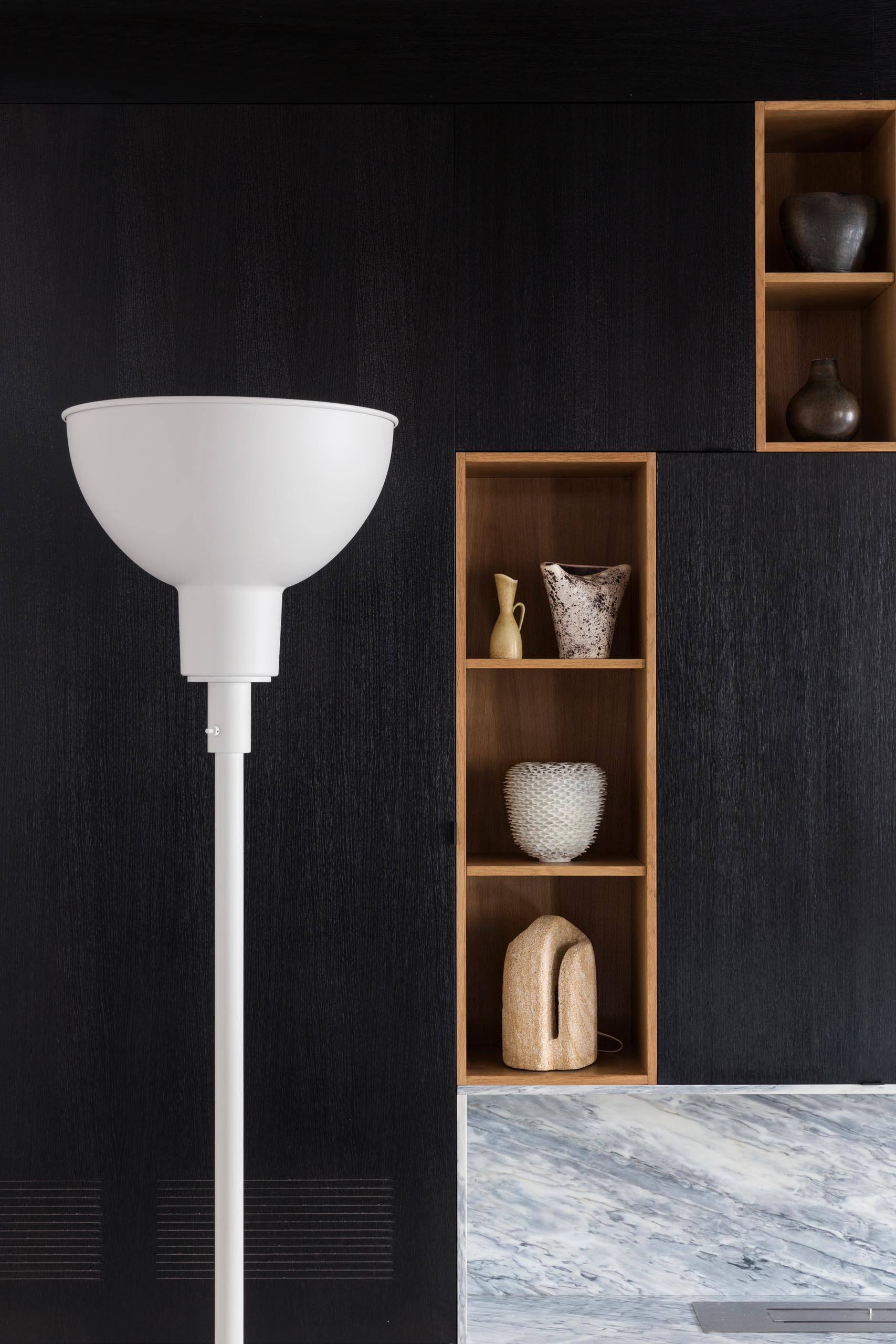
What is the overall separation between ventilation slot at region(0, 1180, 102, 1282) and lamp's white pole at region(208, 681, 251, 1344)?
0.75 m

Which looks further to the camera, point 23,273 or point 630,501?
point 630,501

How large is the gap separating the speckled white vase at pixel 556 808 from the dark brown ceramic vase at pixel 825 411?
0.67 metres

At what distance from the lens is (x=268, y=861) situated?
172 cm

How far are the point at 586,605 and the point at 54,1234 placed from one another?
1.30 meters

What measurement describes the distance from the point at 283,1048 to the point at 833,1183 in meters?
1.06

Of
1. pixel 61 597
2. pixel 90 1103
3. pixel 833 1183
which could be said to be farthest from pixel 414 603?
pixel 833 1183

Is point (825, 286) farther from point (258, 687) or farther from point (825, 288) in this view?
point (258, 687)

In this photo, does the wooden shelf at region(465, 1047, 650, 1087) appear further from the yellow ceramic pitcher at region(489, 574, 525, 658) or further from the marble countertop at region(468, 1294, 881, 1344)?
the yellow ceramic pitcher at region(489, 574, 525, 658)

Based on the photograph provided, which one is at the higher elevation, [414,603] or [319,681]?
[414,603]

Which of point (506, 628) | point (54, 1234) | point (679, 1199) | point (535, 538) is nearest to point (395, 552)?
point (506, 628)

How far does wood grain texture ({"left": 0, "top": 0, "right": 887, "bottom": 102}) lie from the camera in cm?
174

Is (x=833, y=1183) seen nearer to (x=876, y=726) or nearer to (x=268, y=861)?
(x=876, y=726)

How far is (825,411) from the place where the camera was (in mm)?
1812

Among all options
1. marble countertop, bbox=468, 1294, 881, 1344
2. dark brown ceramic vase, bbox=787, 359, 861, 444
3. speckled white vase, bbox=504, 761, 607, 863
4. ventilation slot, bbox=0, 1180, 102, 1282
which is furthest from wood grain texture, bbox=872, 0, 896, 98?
ventilation slot, bbox=0, 1180, 102, 1282
